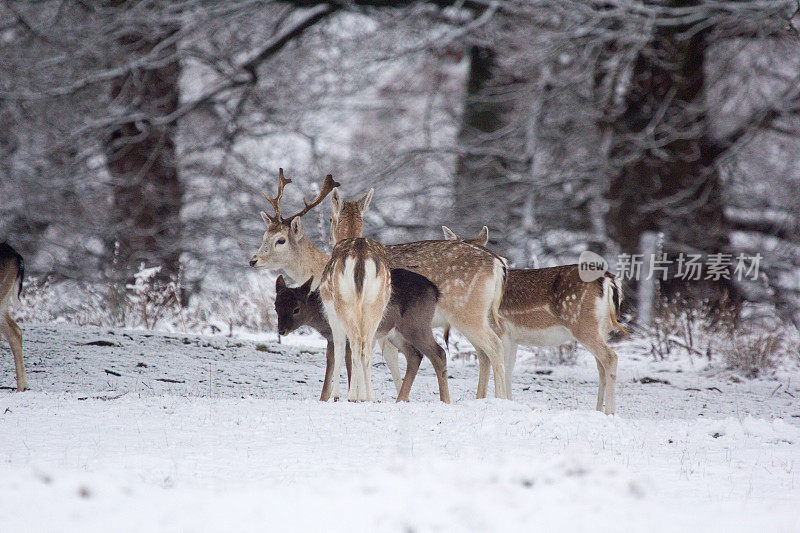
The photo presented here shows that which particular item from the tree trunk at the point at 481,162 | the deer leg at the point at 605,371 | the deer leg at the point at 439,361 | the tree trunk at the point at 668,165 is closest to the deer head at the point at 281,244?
the deer leg at the point at 439,361

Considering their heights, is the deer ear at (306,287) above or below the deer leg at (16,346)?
above

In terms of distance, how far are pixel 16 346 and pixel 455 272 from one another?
3549 mm

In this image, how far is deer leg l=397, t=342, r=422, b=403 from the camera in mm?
6773

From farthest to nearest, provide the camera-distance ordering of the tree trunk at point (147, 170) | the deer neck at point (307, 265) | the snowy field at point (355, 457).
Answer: the tree trunk at point (147, 170) < the deer neck at point (307, 265) < the snowy field at point (355, 457)

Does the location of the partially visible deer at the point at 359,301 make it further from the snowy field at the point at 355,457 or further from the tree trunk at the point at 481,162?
the tree trunk at the point at 481,162

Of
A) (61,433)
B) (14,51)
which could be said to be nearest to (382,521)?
(61,433)

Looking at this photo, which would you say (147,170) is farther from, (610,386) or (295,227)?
(610,386)

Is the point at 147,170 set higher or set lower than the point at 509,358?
higher

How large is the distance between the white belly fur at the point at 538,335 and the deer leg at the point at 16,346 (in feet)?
13.1

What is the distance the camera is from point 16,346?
23.5 ft

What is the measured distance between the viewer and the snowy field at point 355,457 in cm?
331

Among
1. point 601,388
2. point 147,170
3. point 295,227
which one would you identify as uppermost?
point 147,170

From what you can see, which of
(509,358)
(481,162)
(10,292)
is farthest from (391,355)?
(481,162)

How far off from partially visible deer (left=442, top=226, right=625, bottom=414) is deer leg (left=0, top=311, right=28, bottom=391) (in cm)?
348
